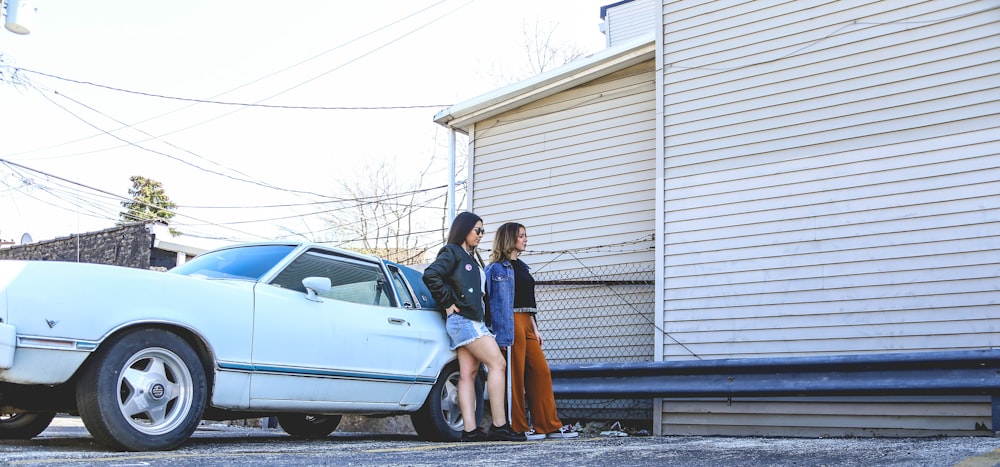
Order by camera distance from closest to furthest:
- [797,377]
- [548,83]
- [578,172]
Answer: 1. [797,377]
2. [578,172]
3. [548,83]

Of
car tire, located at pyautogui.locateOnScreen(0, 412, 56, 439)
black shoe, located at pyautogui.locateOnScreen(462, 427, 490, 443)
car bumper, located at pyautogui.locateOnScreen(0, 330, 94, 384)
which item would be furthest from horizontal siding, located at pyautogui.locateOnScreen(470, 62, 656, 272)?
car bumper, located at pyautogui.locateOnScreen(0, 330, 94, 384)

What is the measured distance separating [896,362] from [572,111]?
4.63 m

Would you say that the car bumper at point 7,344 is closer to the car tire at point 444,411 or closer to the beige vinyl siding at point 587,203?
the car tire at point 444,411

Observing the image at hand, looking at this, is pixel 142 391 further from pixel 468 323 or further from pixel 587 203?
pixel 587 203

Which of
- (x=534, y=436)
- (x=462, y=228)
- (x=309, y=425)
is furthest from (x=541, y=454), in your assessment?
(x=309, y=425)

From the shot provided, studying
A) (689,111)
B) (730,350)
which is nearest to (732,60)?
(689,111)

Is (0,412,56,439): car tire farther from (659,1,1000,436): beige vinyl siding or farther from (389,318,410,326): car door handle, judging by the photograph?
(659,1,1000,436): beige vinyl siding

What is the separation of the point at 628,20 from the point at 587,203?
12.0 meters

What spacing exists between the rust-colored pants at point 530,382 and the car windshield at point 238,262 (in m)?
2.20

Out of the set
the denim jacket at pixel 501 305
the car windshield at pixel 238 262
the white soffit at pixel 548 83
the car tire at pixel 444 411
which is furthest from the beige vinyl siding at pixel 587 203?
the car windshield at pixel 238 262

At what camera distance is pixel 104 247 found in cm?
2358

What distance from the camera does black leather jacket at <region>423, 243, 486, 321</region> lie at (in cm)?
643

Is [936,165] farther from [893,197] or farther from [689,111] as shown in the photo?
[689,111]

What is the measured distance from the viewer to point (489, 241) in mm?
10492
